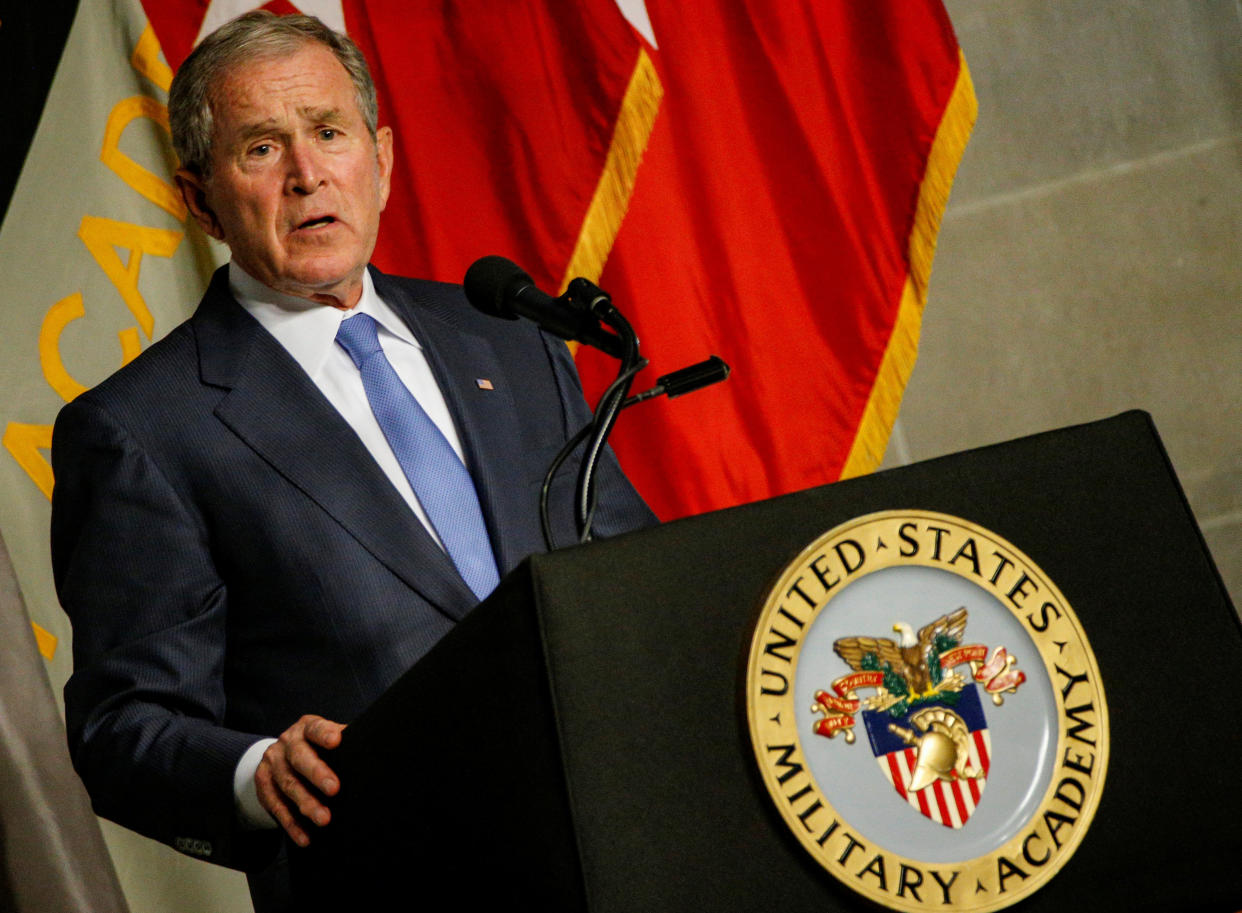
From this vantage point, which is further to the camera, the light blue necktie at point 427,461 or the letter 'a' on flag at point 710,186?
the letter 'a' on flag at point 710,186

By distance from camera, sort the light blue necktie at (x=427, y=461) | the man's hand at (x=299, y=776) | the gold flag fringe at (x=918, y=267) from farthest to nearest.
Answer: the gold flag fringe at (x=918, y=267) < the light blue necktie at (x=427, y=461) < the man's hand at (x=299, y=776)

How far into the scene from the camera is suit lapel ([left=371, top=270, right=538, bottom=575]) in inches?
53.7

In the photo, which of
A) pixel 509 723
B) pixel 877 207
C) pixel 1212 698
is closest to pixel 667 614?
pixel 509 723

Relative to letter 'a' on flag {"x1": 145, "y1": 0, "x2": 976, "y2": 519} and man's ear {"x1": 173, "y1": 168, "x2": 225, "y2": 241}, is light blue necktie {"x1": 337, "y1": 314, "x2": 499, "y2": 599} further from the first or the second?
letter 'a' on flag {"x1": 145, "y1": 0, "x2": 976, "y2": 519}

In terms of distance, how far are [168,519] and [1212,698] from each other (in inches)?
39.0

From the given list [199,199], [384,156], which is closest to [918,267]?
[384,156]

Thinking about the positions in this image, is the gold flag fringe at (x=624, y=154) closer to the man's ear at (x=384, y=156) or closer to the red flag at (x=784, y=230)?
the red flag at (x=784, y=230)

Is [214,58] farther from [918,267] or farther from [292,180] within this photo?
[918,267]

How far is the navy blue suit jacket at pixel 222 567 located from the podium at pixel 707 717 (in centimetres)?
33

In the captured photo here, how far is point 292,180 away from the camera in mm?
1505

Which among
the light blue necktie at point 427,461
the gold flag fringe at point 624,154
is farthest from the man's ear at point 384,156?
the gold flag fringe at point 624,154

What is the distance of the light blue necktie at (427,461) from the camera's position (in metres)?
1.33

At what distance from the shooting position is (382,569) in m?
1.25

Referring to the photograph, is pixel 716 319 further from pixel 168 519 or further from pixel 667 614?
pixel 667 614
